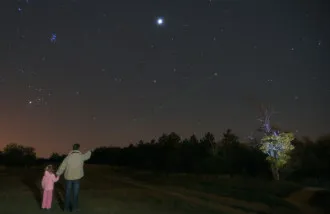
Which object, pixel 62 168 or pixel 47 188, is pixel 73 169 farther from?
pixel 47 188

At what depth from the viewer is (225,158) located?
60.3 meters

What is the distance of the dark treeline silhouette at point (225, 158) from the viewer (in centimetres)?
4828

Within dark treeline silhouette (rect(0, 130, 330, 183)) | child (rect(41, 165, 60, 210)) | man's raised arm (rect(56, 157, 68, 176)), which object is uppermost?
dark treeline silhouette (rect(0, 130, 330, 183))

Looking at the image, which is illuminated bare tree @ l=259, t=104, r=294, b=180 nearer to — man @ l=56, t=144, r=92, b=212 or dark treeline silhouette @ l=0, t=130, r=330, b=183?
dark treeline silhouette @ l=0, t=130, r=330, b=183

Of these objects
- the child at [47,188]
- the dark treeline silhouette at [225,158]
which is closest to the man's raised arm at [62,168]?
the child at [47,188]

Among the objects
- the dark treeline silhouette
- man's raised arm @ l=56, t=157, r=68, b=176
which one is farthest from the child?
the dark treeline silhouette

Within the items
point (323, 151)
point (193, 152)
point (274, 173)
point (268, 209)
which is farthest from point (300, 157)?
point (268, 209)

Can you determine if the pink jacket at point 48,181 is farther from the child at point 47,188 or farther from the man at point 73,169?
the man at point 73,169

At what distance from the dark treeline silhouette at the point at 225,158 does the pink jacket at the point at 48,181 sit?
29.3 metres

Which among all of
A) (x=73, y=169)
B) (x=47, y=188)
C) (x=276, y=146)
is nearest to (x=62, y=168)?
(x=73, y=169)

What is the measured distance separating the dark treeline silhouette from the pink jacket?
29305 millimetres

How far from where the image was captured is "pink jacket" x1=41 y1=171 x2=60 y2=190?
44.0 feet

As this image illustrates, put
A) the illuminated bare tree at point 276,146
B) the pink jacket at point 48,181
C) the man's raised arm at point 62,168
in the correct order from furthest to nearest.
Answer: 1. the illuminated bare tree at point 276,146
2. the pink jacket at point 48,181
3. the man's raised arm at point 62,168

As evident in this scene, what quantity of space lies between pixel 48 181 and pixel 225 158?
160 feet
